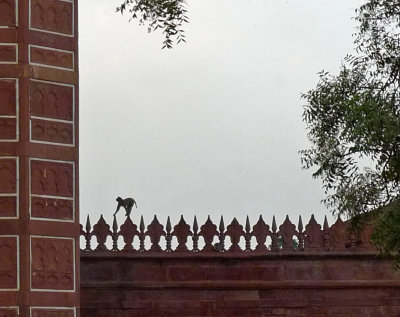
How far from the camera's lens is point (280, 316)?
15.1 metres

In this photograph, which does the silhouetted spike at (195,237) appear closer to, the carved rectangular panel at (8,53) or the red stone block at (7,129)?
the red stone block at (7,129)

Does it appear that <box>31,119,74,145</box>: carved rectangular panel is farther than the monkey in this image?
No

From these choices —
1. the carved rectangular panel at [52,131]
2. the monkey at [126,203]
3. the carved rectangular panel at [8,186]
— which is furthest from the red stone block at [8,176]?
the monkey at [126,203]

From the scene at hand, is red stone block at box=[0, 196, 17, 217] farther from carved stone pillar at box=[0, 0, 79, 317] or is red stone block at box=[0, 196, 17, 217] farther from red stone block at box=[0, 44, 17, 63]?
red stone block at box=[0, 44, 17, 63]

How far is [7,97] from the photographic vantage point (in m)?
12.4

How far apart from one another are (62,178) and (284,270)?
3.57 m

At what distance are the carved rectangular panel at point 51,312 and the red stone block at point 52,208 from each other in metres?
0.84

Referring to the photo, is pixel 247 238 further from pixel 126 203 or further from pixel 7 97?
pixel 7 97

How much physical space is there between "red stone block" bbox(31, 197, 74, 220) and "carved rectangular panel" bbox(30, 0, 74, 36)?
160 centimetres

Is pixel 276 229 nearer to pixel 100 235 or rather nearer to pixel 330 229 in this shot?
pixel 330 229

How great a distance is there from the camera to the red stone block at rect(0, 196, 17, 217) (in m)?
12.3

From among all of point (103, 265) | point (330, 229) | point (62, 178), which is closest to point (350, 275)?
point (330, 229)

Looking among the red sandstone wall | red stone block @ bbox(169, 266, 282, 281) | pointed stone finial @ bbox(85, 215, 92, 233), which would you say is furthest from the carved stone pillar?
red stone block @ bbox(169, 266, 282, 281)

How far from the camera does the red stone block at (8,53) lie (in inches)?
490
